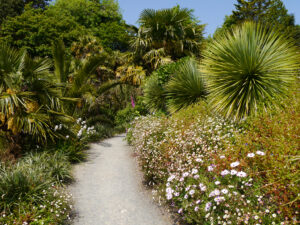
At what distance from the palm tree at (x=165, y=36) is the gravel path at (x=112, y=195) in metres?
10.0

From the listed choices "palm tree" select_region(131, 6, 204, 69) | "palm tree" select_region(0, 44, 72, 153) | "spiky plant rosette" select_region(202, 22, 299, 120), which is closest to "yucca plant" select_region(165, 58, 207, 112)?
"spiky plant rosette" select_region(202, 22, 299, 120)

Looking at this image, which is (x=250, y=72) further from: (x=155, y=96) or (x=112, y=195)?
(x=155, y=96)

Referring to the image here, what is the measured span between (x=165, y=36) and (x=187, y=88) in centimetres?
962

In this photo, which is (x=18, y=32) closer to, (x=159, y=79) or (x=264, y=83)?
(x=159, y=79)

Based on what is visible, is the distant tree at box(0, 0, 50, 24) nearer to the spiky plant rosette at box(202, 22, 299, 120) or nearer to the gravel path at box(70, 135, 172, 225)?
the gravel path at box(70, 135, 172, 225)

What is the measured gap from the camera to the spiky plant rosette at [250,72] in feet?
17.7

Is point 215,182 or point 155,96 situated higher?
point 155,96

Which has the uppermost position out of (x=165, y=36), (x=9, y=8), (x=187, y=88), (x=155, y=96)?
(x=9, y=8)

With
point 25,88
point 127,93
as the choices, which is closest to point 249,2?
point 127,93

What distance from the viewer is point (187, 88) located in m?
8.16

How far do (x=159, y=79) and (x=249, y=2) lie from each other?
2549 centimetres

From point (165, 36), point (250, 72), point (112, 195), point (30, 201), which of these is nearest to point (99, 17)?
point (165, 36)

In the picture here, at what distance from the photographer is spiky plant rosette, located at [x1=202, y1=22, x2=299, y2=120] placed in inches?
213

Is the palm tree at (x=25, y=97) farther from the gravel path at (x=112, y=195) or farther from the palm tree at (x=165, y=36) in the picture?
the palm tree at (x=165, y=36)
